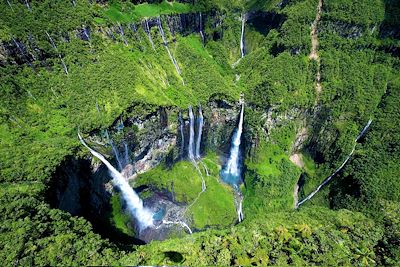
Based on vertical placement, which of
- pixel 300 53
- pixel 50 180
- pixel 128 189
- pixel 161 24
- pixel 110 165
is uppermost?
pixel 161 24

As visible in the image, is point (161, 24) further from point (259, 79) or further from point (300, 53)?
point (300, 53)

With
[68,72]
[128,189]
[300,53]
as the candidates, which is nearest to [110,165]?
[128,189]

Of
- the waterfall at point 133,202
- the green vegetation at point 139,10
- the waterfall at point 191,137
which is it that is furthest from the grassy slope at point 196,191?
the green vegetation at point 139,10

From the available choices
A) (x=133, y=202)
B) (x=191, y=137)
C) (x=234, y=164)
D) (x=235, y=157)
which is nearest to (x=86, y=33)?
(x=191, y=137)

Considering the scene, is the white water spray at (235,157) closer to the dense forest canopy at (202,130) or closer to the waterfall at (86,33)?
the dense forest canopy at (202,130)

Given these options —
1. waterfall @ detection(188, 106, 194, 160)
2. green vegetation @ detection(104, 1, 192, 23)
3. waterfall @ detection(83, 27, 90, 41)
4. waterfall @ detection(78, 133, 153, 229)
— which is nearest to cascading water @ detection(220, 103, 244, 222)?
waterfall @ detection(188, 106, 194, 160)

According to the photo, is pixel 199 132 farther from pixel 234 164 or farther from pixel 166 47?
pixel 166 47

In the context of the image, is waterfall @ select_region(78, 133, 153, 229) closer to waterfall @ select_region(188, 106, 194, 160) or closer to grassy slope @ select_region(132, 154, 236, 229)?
grassy slope @ select_region(132, 154, 236, 229)
